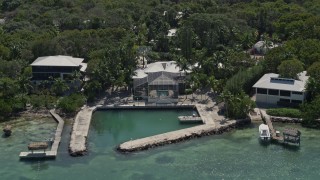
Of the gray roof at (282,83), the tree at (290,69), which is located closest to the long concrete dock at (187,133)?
the gray roof at (282,83)

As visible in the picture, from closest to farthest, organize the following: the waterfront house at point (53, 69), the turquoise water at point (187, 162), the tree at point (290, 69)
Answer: the turquoise water at point (187, 162) < the tree at point (290, 69) < the waterfront house at point (53, 69)

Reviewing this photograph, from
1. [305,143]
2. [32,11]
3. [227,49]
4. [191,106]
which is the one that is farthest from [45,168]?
[32,11]

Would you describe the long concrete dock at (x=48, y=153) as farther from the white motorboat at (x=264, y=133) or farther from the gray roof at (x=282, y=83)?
the gray roof at (x=282, y=83)

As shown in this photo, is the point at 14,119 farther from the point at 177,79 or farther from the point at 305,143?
the point at 305,143

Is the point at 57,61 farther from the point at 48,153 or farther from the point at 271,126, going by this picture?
the point at 271,126

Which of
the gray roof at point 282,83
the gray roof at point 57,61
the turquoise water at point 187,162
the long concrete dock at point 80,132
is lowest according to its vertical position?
the turquoise water at point 187,162

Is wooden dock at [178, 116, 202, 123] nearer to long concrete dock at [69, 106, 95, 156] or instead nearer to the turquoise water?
the turquoise water

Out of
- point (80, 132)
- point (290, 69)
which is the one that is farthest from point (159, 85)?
point (290, 69)
